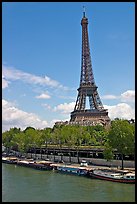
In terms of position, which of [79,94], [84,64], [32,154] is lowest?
[32,154]

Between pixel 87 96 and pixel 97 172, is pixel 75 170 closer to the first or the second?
pixel 97 172

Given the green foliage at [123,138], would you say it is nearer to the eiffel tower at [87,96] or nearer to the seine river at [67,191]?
the seine river at [67,191]

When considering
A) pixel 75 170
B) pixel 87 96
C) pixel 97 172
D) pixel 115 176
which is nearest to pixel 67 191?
pixel 115 176

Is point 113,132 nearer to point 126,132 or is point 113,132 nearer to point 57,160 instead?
point 126,132

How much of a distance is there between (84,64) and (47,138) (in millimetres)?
27295

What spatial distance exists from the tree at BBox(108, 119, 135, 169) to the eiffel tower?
3489 centimetres

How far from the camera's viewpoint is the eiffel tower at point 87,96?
64988 millimetres

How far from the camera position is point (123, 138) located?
90.6 ft

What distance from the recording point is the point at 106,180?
2434 centimetres

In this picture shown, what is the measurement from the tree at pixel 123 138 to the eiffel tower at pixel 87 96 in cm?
3489

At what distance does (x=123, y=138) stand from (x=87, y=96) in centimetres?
4191

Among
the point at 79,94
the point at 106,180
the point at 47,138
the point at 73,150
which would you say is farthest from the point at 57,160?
the point at 79,94

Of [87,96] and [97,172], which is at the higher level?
[87,96]

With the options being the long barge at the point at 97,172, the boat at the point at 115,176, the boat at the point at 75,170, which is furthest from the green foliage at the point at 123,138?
the boat at the point at 75,170
